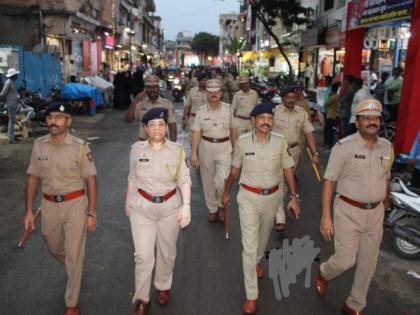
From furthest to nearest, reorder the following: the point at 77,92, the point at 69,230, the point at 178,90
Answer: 1. the point at 178,90
2. the point at 77,92
3. the point at 69,230

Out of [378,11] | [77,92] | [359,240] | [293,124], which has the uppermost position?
[378,11]

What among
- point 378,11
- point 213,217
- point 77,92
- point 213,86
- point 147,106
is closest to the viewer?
point 213,86

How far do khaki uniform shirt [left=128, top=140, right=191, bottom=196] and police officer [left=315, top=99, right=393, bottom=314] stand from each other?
1.39 m

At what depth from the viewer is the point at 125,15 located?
46969 millimetres

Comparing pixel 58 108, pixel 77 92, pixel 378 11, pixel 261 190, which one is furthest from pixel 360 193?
pixel 77 92

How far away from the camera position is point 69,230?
4141mm

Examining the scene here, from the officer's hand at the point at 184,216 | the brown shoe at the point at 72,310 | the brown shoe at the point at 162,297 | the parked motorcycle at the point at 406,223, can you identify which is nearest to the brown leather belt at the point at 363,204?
A: the officer's hand at the point at 184,216

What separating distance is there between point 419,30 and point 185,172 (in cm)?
756

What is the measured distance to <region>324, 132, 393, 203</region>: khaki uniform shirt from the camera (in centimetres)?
410

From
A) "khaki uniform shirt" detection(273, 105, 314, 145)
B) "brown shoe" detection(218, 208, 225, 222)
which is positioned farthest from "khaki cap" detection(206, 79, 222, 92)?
"brown shoe" detection(218, 208, 225, 222)

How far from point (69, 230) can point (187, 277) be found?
1579mm

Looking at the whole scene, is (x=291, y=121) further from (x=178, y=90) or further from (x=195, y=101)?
(x=178, y=90)

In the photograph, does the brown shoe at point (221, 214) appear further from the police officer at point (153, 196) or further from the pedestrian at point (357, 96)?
the pedestrian at point (357, 96)

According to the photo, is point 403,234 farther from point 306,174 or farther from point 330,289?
point 306,174
